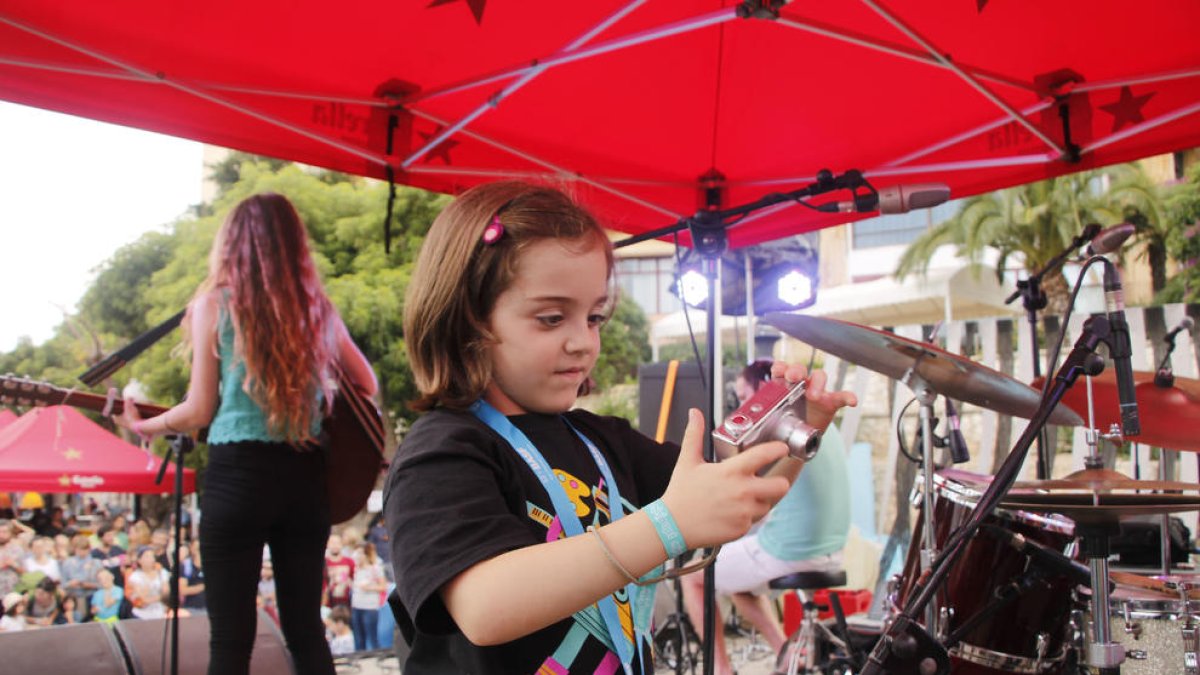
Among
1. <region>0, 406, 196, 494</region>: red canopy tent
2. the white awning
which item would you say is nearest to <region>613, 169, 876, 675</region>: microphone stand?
<region>0, 406, 196, 494</region>: red canopy tent

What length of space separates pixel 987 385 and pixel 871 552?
5.13m

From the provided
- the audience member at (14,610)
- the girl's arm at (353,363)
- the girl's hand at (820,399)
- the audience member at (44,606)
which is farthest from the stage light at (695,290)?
the audience member at (14,610)

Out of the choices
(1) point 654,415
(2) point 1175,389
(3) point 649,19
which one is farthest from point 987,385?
(1) point 654,415

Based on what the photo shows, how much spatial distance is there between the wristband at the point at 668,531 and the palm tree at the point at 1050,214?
54.6ft

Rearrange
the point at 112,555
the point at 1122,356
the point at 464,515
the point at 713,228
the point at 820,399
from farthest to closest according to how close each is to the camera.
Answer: the point at 112,555
the point at 713,228
the point at 1122,356
the point at 820,399
the point at 464,515

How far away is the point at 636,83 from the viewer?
126 inches

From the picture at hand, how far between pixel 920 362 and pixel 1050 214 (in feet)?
52.4

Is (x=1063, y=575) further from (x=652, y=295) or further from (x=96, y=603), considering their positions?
(x=652, y=295)

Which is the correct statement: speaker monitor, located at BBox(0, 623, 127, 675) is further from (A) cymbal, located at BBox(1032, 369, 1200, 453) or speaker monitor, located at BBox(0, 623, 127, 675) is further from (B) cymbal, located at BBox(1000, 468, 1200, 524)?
(A) cymbal, located at BBox(1032, 369, 1200, 453)

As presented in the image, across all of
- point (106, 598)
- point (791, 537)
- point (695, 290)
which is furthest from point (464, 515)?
point (106, 598)

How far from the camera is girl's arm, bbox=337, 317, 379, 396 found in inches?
124

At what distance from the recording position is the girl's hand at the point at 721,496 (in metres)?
0.97

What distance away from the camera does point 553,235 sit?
Result: 136 centimetres

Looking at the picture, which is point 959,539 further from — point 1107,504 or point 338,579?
point 338,579
